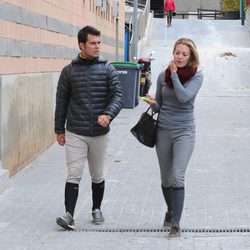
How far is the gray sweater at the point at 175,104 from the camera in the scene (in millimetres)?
6652

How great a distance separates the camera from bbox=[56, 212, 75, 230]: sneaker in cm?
700

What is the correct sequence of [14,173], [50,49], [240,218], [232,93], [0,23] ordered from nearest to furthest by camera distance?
[240,218], [0,23], [14,173], [50,49], [232,93]

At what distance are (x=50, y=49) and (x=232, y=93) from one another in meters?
12.0

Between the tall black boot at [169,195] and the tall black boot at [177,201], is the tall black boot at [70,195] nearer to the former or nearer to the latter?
the tall black boot at [169,195]

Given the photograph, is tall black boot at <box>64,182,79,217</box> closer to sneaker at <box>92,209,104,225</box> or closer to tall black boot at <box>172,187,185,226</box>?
sneaker at <box>92,209,104,225</box>

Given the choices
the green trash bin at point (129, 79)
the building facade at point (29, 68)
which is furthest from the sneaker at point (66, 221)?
the green trash bin at point (129, 79)

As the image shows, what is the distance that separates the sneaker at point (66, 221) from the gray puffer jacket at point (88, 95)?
81 cm

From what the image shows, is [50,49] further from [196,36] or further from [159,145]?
[196,36]

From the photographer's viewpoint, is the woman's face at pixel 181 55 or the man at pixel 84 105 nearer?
the woman's face at pixel 181 55

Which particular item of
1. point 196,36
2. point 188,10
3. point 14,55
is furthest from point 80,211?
point 188,10

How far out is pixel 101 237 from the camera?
6.87 m

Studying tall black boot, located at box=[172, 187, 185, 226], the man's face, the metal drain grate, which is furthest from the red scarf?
the metal drain grate

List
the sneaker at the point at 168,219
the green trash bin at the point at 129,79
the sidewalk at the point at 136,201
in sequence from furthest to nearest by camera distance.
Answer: the green trash bin at the point at 129,79 < the sneaker at the point at 168,219 < the sidewalk at the point at 136,201

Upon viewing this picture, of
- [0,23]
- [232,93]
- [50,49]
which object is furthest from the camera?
[232,93]
